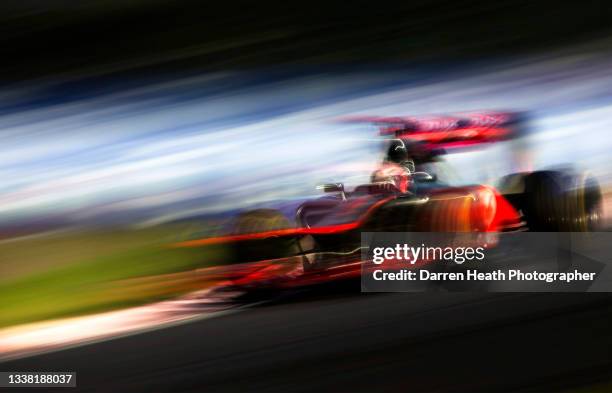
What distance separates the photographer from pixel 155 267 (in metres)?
3.59

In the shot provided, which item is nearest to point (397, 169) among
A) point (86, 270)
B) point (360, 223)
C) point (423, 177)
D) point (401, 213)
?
point (423, 177)

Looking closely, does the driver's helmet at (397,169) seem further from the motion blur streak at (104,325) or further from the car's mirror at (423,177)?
the motion blur streak at (104,325)

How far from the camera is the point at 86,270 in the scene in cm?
365

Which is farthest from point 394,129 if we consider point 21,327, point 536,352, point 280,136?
point 21,327

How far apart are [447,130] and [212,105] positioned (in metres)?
1.33

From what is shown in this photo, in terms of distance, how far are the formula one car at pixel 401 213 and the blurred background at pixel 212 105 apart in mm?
246

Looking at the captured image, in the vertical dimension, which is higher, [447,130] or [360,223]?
[447,130]

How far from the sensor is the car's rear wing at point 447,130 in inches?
138

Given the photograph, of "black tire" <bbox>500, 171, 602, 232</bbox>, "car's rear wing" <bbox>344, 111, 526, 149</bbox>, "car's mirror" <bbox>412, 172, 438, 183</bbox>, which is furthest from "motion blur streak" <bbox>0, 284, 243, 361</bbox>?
"black tire" <bbox>500, 171, 602, 232</bbox>

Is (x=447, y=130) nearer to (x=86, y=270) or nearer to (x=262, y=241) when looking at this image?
(x=262, y=241)

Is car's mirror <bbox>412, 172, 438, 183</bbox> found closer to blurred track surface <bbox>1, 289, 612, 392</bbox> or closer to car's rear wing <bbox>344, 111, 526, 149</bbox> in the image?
car's rear wing <bbox>344, 111, 526, 149</bbox>

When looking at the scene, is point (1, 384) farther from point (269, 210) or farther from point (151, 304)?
point (269, 210)

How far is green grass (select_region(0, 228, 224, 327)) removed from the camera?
3.44 metres

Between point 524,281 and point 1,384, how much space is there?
7.18 feet
